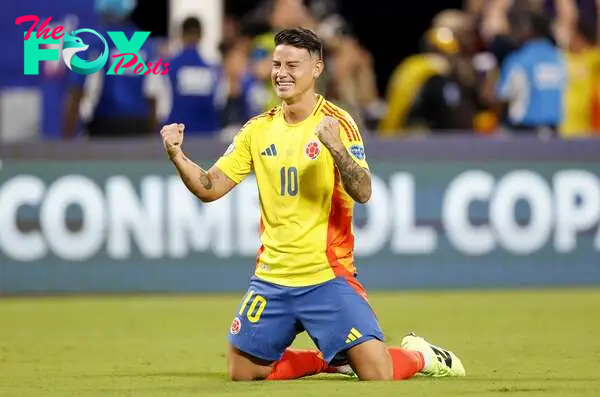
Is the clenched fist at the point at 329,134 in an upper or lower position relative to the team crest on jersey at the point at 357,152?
upper

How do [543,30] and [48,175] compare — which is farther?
[543,30]

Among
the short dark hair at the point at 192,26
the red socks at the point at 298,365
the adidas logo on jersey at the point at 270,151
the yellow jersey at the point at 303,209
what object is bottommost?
the red socks at the point at 298,365

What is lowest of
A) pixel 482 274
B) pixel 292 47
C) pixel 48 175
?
pixel 482 274

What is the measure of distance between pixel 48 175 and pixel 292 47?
655 centimetres

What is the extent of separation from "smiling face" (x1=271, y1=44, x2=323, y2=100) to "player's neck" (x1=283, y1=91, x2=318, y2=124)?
0.06m

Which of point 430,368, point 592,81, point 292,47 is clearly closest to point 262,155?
point 292,47

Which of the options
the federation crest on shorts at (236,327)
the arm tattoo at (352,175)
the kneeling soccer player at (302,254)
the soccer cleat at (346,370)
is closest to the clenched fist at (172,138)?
the kneeling soccer player at (302,254)

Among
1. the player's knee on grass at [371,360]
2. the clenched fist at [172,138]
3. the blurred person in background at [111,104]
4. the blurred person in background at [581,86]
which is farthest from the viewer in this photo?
the blurred person in background at [581,86]

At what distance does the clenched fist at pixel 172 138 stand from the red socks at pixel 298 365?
1426mm

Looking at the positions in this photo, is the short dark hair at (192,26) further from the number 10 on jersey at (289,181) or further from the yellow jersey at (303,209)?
the number 10 on jersey at (289,181)

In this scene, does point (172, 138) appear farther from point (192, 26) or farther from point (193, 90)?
point (193, 90)

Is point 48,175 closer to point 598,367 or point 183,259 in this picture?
point 183,259

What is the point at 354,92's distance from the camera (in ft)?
64.5

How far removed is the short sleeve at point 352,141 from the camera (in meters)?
8.67
